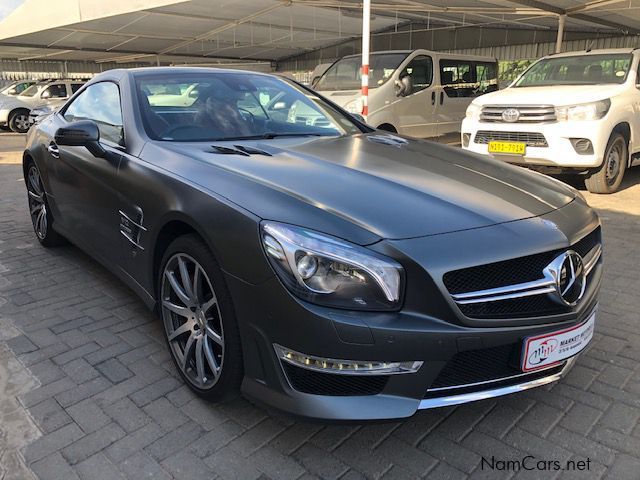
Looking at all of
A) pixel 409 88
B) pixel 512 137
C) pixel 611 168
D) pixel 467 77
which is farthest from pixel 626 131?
pixel 467 77

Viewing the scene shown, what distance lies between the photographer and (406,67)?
912 centimetres

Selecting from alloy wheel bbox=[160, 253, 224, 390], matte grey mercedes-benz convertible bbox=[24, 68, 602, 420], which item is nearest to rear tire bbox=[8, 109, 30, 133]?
matte grey mercedes-benz convertible bbox=[24, 68, 602, 420]

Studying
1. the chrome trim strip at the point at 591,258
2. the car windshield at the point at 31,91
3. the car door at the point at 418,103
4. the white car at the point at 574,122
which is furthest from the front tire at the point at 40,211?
the car windshield at the point at 31,91

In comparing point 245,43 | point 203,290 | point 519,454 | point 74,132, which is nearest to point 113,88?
point 74,132

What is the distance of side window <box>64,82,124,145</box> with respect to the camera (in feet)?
10.0

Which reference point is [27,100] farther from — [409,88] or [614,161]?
[614,161]

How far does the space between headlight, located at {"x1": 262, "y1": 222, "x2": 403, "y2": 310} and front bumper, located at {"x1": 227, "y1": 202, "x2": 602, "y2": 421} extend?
3cm

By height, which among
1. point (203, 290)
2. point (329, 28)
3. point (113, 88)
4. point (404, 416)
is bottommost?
point (404, 416)

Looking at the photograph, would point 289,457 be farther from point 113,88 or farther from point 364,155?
point 113,88

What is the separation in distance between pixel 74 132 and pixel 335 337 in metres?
2.07

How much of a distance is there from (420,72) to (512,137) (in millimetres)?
3480

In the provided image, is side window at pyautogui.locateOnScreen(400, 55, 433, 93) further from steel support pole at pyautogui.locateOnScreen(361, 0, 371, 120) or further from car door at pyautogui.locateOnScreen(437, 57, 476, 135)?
steel support pole at pyautogui.locateOnScreen(361, 0, 371, 120)

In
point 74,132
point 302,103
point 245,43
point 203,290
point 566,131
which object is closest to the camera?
point 203,290
